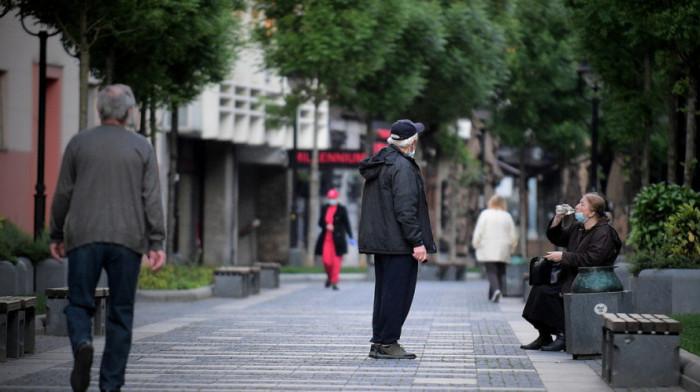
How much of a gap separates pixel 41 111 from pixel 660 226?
8595 millimetres

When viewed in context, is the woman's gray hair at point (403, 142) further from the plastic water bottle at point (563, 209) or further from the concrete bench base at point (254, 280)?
the concrete bench base at point (254, 280)

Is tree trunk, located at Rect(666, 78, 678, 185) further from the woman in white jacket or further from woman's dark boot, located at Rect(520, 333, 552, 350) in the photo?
woman's dark boot, located at Rect(520, 333, 552, 350)

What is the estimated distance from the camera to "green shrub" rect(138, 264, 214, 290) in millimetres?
22844

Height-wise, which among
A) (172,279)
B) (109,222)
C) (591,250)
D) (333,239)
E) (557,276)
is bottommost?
(172,279)

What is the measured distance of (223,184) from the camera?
44188mm

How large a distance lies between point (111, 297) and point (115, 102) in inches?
45.3

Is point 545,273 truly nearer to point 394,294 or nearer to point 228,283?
point 394,294

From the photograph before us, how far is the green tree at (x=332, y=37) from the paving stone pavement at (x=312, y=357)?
13.1 metres

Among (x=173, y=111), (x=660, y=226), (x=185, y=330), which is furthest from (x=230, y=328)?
(x=173, y=111)

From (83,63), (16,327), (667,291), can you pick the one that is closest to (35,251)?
(83,63)

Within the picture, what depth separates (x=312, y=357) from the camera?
12.0 m

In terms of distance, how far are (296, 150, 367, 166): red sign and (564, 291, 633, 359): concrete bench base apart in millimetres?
25920

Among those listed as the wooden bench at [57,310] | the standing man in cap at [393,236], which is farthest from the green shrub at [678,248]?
the wooden bench at [57,310]

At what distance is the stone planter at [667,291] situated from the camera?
627 inches
